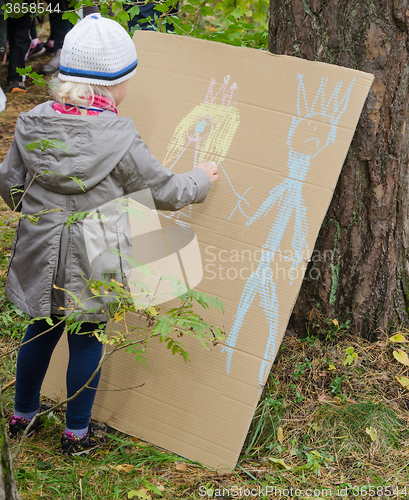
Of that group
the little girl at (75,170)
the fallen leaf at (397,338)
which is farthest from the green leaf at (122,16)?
the fallen leaf at (397,338)

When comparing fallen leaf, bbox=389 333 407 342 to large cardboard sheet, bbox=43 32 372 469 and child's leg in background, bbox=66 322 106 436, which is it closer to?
large cardboard sheet, bbox=43 32 372 469

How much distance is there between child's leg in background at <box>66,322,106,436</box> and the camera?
5.66 ft

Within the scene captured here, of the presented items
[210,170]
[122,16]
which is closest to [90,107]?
[210,170]

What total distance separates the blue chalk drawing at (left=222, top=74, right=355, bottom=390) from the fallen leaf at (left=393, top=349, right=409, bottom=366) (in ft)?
1.77

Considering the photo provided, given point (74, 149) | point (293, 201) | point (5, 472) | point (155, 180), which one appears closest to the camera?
point (5, 472)

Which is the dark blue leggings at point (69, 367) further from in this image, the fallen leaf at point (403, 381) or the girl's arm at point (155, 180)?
the fallen leaf at point (403, 381)

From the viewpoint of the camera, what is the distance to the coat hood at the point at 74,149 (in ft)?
4.89

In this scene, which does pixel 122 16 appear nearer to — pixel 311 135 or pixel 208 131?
pixel 208 131

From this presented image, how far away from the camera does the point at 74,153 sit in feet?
4.88

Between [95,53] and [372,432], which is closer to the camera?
[95,53]

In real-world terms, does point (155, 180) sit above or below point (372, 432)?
above

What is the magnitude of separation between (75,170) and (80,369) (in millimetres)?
732

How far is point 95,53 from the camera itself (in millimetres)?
1495

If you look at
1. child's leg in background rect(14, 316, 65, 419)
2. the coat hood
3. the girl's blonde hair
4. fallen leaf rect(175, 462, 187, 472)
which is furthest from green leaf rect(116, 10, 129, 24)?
fallen leaf rect(175, 462, 187, 472)
